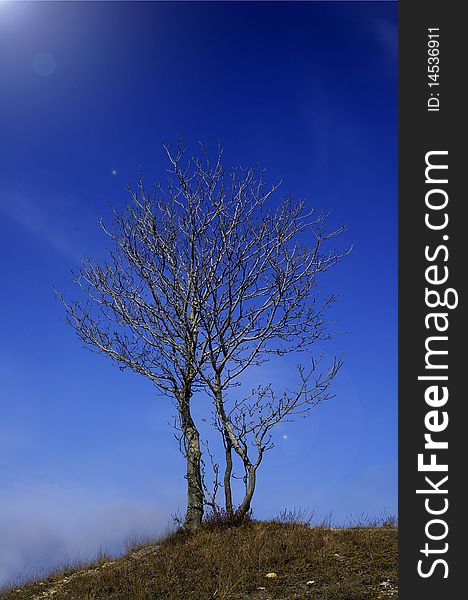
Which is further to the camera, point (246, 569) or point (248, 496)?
point (248, 496)

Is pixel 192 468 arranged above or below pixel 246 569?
above

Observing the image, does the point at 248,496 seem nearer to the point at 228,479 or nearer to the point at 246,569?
the point at 228,479

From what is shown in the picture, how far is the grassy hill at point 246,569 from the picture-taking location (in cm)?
1018

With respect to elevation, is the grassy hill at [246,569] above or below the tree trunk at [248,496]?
below

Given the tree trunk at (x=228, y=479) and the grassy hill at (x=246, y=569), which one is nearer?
the grassy hill at (x=246, y=569)

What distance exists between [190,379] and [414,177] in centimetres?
972

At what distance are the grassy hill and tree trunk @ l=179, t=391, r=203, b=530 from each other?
0.63 m

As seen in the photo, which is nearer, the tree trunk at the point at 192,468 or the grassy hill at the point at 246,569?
the grassy hill at the point at 246,569

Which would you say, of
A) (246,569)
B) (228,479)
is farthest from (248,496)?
(246,569)

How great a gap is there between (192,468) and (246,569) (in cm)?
502

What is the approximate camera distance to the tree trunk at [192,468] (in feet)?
51.4

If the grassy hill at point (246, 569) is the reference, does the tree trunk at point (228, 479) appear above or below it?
above

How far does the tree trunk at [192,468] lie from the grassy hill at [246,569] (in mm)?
628

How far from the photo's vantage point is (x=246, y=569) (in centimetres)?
1115
